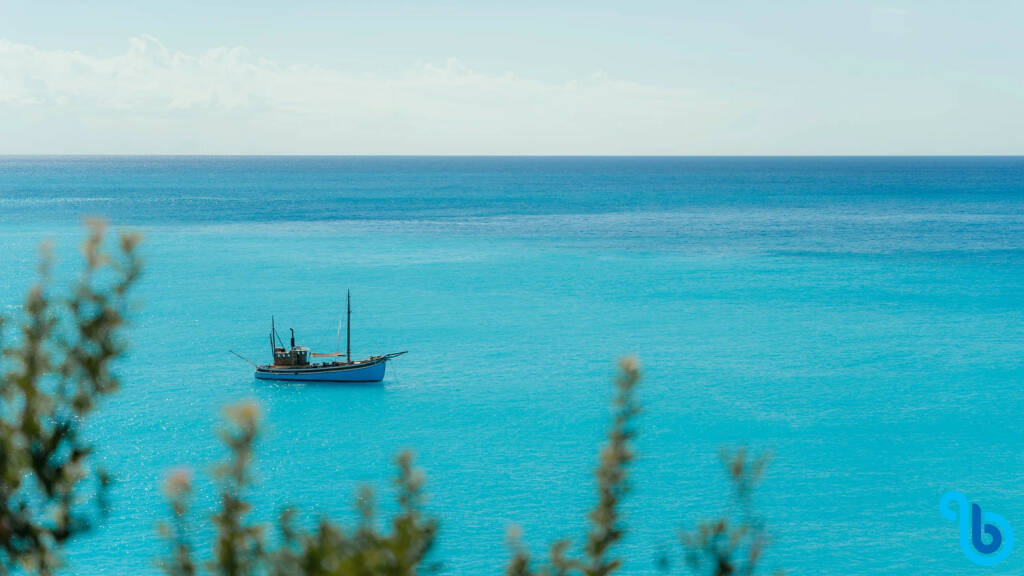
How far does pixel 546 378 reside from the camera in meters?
43.0

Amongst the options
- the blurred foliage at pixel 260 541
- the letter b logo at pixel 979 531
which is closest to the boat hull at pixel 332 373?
the letter b logo at pixel 979 531

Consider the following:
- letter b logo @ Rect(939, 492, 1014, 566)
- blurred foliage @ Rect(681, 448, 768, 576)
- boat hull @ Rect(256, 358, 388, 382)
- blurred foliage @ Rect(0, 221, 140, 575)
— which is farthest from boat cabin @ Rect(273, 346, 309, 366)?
blurred foliage @ Rect(681, 448, 768, 576)

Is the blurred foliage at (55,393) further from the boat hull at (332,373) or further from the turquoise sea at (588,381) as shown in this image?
the boat hull at (332,373)

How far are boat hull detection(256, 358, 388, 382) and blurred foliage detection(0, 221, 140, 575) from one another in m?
36.1

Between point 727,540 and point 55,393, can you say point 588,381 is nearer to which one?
point 727,540

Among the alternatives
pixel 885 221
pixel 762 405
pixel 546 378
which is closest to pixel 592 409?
pixel 546 378

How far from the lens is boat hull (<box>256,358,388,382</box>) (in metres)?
42.2

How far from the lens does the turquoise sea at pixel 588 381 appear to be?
96.1 ft

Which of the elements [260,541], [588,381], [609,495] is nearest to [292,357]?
[588,381]

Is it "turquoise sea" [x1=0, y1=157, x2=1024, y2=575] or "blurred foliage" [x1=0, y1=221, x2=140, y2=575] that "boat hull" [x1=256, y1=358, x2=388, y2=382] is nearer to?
"turquoise sea" [x1=0, y1=157, x2=1024, y2=575]

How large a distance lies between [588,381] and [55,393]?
3727cm

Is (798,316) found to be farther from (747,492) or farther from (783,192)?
(783,192)

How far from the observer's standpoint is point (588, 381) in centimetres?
4256

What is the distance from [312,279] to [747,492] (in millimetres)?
62433
